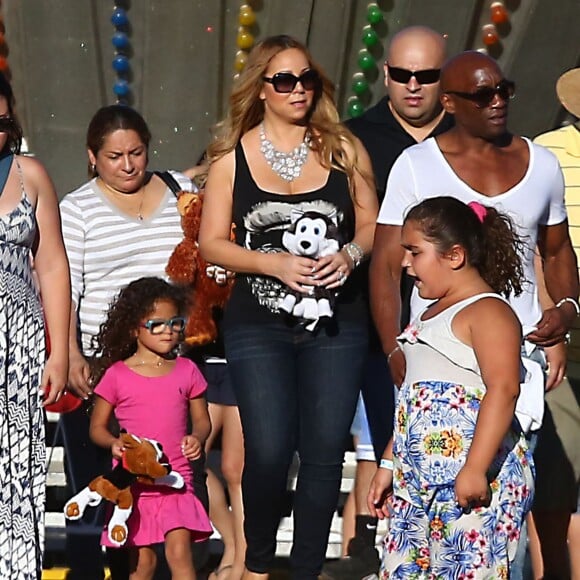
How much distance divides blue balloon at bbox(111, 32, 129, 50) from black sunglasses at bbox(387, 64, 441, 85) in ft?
7.62

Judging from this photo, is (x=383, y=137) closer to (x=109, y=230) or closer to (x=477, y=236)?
(x=109, y=230)

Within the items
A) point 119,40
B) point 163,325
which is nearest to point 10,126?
point 163,325

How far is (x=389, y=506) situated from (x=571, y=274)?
0.98 m

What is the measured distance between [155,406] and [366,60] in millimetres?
2797

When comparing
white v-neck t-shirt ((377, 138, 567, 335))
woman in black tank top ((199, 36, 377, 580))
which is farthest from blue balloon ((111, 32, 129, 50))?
white v-neck t-shirt ((377, 138, 567, 335))

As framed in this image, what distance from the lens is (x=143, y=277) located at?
187 inches

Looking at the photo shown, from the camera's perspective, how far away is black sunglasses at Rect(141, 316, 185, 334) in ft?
15.1

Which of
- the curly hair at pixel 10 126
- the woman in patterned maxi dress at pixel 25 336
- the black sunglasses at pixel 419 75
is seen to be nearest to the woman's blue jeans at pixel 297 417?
the woman in patterned maxi dress at pixel 25 336

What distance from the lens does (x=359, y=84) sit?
22.5ft

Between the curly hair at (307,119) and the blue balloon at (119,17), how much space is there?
241cm

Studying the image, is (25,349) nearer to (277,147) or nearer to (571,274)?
(277,147)

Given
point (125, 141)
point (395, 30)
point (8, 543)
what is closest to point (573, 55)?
point (395, 30)

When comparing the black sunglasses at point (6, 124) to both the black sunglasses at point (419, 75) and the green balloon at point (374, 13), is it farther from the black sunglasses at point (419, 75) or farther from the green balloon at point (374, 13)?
the green balloon at point (374, 13)

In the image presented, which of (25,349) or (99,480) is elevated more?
(25,349)
